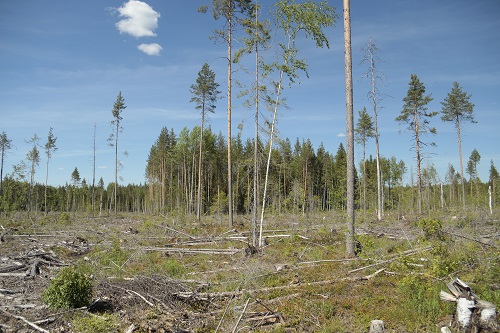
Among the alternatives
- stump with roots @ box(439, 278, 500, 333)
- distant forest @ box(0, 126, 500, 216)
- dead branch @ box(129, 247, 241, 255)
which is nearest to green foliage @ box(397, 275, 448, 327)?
stump with roots @ box(439, 278, 500, 333)

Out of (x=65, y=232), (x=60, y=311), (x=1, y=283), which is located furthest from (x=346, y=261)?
(x=65, y=232)

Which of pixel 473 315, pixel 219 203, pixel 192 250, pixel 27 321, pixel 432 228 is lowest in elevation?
pixel 192 250

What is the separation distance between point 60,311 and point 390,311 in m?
7.58

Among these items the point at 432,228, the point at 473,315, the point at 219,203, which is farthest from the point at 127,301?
the point at 219,203

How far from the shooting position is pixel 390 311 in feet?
23.8

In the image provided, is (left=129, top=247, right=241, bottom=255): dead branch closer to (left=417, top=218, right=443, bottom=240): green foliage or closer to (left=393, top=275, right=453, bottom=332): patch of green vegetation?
(left=417, top=218, right=443, bottom=240): green foliage

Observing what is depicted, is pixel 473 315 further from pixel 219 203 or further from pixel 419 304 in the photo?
pixel 219 203

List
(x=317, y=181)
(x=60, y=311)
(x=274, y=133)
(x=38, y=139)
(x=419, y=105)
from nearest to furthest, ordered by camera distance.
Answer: (x=60, y=311)
(x=274, y=133)
(x=419, y=105)
(x=38, y=139)
(x=317, y=181)

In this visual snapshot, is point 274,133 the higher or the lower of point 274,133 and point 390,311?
the higher

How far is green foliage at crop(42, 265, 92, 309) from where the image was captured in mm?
7203

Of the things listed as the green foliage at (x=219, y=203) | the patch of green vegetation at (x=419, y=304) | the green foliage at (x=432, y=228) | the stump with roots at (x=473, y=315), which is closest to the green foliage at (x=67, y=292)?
the patch of green vegetation at (x=419, y=304)

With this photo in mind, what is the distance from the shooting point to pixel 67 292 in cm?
720

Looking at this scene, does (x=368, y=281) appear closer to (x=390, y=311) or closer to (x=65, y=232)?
(x=390, y=311)

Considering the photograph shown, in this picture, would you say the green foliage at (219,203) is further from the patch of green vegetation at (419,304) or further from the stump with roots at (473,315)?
the stump with roots at (473,315)
